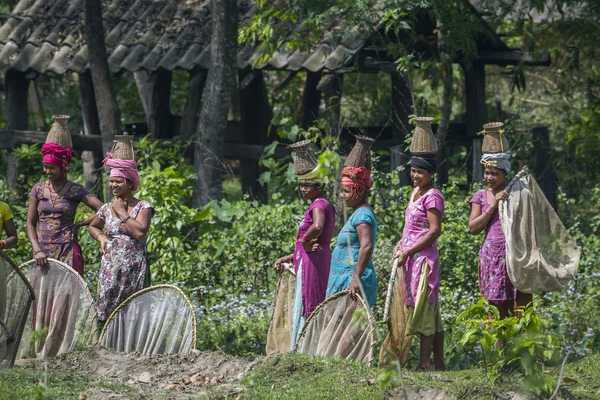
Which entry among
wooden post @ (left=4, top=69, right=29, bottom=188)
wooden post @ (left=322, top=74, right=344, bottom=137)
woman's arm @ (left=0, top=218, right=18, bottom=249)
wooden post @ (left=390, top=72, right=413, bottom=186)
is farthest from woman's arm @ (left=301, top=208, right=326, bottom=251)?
wooden post @ (left=4, top=69, right=29, bottom=188)

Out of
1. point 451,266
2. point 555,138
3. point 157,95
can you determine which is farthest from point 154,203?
point 555,138

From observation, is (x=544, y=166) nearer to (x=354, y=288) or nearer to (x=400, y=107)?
(x=400, y=107)

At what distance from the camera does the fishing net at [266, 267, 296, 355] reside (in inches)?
304

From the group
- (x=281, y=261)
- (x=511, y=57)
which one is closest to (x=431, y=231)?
(x=281, y=261)

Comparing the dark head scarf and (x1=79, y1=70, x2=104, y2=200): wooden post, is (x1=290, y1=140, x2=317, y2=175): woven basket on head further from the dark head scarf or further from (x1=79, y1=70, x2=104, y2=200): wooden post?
(x1=79, y1=70, x2=104, y2=200): wooden post

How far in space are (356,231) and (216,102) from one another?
15.6ft

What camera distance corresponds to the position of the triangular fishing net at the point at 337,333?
685 centimetres

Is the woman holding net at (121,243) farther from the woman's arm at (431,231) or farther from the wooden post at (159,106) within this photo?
the wooden post at (159,106)

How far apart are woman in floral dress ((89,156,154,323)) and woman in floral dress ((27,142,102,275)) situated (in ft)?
1.25

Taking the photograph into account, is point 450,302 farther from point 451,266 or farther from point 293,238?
point 293,238

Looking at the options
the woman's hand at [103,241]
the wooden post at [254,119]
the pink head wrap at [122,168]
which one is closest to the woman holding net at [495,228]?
the pink head wrap at [122,168]

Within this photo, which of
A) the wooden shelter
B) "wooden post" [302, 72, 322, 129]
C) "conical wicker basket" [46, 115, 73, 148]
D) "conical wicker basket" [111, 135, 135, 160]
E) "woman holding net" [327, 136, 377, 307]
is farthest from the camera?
"wooden post" [302, 72, 322, 129]

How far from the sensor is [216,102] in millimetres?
11383

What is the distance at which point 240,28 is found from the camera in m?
12.5
